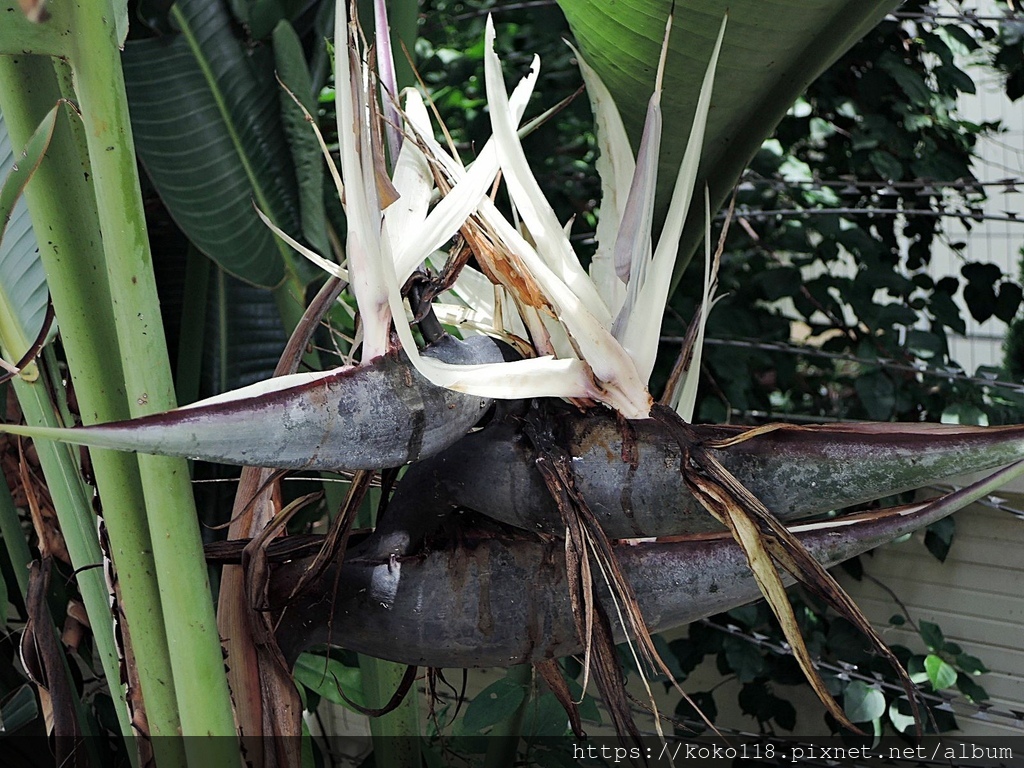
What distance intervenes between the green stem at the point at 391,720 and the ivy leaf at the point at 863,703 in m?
0.54

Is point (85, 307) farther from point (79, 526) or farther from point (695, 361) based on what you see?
point (695, 361)

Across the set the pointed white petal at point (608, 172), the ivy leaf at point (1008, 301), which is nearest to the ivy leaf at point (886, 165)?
the ivy leaf at point (1008, 301)

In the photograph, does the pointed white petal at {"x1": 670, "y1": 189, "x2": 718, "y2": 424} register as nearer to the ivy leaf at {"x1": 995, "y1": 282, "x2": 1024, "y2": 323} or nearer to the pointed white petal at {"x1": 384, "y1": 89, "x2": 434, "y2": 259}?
the pointed white petal at {"x1": 384, "y1": 89, "x2": 434, "y2": 259}

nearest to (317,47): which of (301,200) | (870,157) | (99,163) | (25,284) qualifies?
(301,200)

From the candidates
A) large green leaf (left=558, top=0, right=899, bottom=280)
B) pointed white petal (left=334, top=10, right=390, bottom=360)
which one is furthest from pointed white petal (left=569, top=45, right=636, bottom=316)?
pointed white petal (left=334, top=10, right=390, bottom=360)

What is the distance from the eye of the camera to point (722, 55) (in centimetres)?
41

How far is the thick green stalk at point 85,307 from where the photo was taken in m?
0.31

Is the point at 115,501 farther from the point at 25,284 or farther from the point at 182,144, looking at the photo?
the point at 182,144

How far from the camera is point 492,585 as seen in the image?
0.31m

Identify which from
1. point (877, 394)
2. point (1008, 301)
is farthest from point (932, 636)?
point (1008, 301)

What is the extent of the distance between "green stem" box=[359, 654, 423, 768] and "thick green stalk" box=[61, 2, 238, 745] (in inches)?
10.1

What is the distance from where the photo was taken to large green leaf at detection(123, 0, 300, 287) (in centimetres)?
51

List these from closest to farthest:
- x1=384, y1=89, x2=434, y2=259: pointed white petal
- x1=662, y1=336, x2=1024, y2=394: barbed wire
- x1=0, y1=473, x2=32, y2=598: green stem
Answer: x1=384, y1=89, x2=434, y2=259: pointed white petal → x1=0, y1=473, x2=32, y2=598: green stem → x1=662, y1=336, x2=1024, y2=394: barbed wire

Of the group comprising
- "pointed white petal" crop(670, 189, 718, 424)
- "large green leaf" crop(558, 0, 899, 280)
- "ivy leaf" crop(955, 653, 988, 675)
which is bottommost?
"ivy leaf" crop(955, 653, 988, 675)
